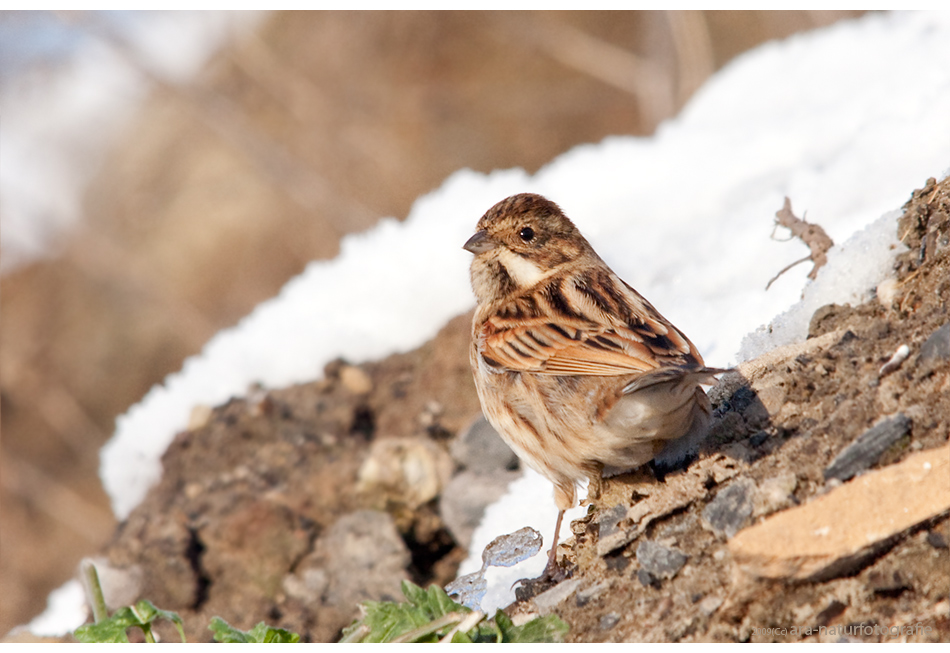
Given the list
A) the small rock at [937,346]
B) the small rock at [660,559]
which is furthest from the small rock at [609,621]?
the small rock at [937,346]

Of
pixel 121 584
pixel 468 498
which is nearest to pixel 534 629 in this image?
pixel 468 498

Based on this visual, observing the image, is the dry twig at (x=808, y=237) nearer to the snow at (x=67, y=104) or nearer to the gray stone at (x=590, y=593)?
the gray stone at (x=590, y=593)

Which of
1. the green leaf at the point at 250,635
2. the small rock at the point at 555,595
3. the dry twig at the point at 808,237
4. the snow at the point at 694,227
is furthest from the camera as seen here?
the snow at the point at 694,227

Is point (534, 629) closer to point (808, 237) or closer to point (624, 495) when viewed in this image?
point (624, 495)

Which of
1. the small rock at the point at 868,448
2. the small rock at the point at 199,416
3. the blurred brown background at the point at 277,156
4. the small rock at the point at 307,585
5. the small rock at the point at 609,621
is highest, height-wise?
the blurred brown background at the point at 277,156

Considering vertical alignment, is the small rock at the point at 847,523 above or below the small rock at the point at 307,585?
below
